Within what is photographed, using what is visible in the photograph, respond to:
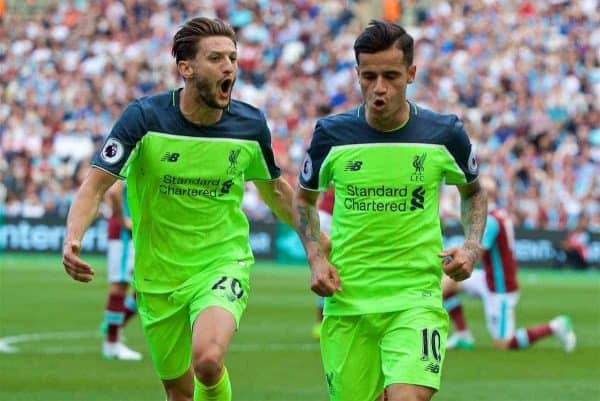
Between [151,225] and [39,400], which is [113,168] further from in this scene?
[39,400]

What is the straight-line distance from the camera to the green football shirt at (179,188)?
8.59m

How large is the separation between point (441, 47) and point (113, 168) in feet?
92.4

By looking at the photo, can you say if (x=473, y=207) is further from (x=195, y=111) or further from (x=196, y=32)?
(x=196, y=32)

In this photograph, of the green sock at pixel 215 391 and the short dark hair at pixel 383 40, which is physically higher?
the short dark hair at pixel 383 40

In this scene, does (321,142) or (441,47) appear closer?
(321,142)

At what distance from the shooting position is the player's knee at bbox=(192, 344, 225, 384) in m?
8.05

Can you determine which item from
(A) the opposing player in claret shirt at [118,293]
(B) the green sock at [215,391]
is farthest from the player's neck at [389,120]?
(A) the opposing player in claret shirt at [118,293]

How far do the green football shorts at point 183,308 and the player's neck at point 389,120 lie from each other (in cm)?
127

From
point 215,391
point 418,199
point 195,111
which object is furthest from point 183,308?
point 418,199

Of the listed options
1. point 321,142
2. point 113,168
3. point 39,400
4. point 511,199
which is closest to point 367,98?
point 321,142

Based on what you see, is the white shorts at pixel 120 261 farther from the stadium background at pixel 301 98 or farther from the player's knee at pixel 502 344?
the stadium background at pixel 301 98

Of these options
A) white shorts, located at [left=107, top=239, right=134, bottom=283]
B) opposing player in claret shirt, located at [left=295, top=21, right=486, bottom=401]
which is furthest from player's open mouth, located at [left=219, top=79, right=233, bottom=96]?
white shorts, located at [left=107, top=239, right=134, bottom=283]

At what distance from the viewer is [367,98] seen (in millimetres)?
7809

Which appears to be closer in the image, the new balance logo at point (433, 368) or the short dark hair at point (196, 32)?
the new balance logo at point (433, 368)
